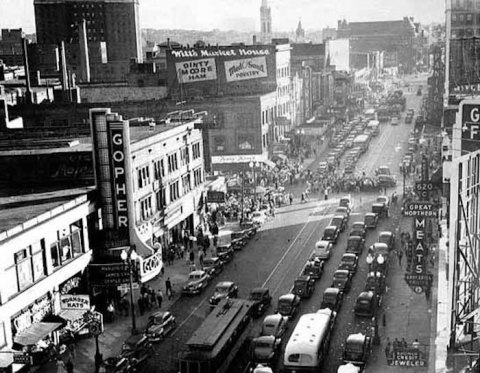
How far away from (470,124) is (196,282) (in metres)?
24.9

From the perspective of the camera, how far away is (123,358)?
31.5 metres

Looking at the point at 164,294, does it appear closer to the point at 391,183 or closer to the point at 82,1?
the point at 391,183

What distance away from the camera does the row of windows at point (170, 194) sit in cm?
4984

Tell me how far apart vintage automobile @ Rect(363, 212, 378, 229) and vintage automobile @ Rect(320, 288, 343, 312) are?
56.5 feet

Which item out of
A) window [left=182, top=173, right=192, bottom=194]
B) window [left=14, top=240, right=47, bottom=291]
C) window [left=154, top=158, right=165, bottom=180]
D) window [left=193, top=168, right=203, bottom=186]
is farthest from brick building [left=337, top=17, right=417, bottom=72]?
window [left=14, top=240, right=47, bottom=291]

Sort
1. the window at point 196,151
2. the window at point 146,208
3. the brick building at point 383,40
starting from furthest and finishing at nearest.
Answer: the brick building at point 383,40, the window at point 196,151, the window at point 146,208

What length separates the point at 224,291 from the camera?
134 feet

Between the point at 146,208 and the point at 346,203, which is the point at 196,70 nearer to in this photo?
the point at 346,203

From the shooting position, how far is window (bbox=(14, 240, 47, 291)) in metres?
33.2

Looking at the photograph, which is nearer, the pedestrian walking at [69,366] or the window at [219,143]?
the pedestrian walking at [69,366]

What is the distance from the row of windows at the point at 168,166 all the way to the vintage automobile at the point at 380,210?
15.9 m

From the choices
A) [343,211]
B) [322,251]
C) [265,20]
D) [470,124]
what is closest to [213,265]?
[322,251]

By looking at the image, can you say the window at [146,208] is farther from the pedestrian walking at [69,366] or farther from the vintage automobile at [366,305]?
the pedestrian walking at [69,366]

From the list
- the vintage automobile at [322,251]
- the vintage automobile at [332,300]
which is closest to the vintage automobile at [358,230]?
the vintage automobile at [322,251]
